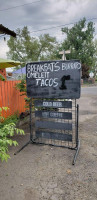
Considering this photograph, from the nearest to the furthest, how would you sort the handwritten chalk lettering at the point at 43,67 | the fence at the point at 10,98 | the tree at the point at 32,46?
the handwritten chalk lettering at the point at 43,67 < the fence at the point at 10,98 < the tree at the point at 32,46

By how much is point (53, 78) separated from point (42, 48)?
2785 cm

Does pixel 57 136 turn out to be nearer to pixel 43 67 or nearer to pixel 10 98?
pixel 43 67

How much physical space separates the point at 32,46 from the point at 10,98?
25.4m

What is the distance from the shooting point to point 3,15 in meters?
12.8

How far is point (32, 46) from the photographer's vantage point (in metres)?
27.7

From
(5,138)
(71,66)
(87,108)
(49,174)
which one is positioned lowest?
(49,174)

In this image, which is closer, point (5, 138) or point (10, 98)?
point (5, 138)

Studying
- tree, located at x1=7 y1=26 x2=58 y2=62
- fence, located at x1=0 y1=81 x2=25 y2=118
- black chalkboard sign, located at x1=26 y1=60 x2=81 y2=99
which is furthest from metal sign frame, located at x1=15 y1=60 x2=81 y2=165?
tree, located at x1=7 y1=26 x2=58 y2=62

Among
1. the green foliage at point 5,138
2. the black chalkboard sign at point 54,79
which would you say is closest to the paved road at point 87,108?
the black chalkboard sign at point 54,79

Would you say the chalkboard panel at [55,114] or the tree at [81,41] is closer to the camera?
the chalkboard panel at [55,114]

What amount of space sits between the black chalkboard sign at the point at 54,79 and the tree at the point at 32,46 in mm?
26483

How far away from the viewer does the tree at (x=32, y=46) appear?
27.9 meters

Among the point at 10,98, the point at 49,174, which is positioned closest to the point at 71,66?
the point at 49,174

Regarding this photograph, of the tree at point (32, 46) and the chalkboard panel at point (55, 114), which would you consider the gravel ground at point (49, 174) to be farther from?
the tree at point (32, 46)
